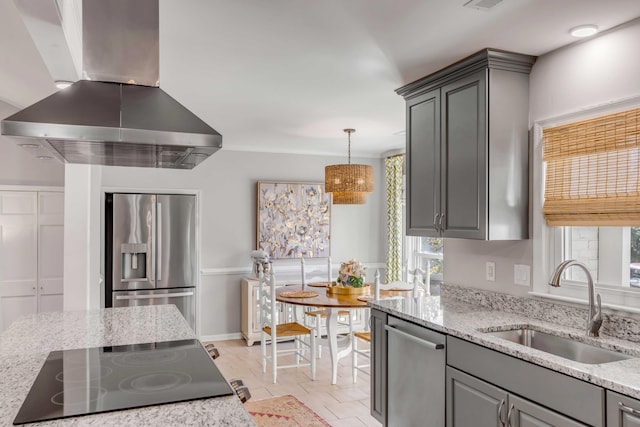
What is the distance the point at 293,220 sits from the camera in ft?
21.0

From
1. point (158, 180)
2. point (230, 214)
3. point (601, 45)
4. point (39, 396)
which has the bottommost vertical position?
point (39, 396)

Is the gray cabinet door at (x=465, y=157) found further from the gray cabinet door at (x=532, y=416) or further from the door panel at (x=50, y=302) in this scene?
the door panel at (x=50, y=302)

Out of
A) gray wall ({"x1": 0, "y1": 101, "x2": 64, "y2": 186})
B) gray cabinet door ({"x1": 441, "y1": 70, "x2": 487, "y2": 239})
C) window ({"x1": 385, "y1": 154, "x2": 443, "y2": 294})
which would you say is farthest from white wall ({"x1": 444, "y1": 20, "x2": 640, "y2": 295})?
gray wall ({"x1": 0, "y1": 101, "x2": 64, "y2": 186})

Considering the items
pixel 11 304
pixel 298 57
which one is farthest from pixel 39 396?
pixel 11 304

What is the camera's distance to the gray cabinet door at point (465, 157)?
273 cm

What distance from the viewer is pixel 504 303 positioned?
2.95m

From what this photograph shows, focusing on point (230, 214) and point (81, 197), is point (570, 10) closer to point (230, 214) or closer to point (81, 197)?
point (81, 197)

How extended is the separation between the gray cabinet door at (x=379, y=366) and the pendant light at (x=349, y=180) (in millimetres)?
1852

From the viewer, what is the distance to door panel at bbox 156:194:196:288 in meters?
5.60

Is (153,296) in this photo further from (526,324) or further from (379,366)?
(526,324)

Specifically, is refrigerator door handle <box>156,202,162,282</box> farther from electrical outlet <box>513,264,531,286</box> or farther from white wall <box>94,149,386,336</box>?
electrical outlet <box>513,264,531,286</box>

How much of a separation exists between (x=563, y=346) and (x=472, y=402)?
542 mm

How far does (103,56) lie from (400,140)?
13.5 feet

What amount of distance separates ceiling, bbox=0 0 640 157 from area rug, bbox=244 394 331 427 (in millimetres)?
2420
